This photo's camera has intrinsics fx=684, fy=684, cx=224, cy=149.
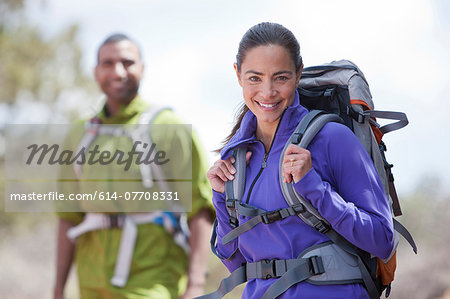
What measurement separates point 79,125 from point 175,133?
2.00 ft

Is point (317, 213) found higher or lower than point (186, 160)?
lower

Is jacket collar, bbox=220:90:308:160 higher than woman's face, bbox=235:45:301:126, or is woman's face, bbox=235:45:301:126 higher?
woman's face, bbox=235:45:301:126

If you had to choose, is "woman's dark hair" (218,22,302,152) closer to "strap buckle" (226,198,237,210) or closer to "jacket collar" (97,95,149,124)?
"strap buckle" (226,198,237,210)

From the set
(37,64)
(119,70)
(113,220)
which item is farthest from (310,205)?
(37,64)

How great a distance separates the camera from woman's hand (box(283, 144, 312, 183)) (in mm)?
1737

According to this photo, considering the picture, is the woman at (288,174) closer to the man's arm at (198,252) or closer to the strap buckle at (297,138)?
the strap buckle at (297,138)

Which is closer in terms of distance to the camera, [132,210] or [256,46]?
[256,46]

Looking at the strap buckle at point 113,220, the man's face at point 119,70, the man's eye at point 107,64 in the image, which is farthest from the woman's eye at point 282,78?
the man's eye at point 107,64

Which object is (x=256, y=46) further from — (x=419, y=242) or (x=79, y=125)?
(x=419, y=242)

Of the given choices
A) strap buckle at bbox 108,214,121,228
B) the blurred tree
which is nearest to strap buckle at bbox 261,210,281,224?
strap buckle at bbox 108,214,121,228

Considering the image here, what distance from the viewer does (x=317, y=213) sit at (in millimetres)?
1786

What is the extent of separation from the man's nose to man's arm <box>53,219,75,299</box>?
2.86 ft

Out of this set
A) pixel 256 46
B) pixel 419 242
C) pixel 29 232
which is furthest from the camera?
pixel 29 232

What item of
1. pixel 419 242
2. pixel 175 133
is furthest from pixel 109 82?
pixel 419 242
